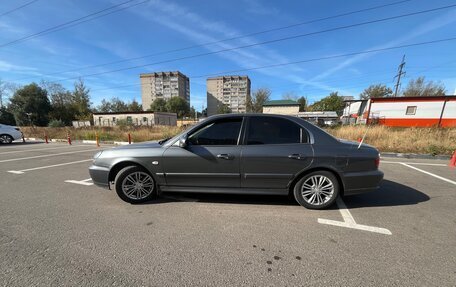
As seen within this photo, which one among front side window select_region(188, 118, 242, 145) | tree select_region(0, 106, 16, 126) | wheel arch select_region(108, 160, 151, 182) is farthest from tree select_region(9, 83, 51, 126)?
front side window select_region(188, 118, 242, 145)

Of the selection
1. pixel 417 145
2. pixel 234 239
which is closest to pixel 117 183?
pixel 234 239

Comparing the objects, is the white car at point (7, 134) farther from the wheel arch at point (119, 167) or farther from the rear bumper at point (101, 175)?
the wheel arch at point (119, 167)

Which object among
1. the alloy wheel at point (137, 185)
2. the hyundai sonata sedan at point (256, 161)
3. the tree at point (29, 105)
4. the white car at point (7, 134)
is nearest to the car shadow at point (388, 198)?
the hyundai sonata sedan at point (256, 161)

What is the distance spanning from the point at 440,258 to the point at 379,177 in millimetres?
1357

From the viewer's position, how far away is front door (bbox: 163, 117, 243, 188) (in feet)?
11.0

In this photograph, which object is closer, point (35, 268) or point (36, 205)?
point (35, 268)

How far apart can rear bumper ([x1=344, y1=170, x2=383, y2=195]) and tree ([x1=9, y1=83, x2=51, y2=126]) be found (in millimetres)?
58851

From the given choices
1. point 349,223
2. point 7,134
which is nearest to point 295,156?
point 349,223

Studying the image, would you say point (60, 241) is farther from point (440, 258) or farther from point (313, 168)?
point (440, 258)

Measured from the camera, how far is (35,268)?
2049 millimetres

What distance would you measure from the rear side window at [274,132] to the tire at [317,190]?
2.13 ft

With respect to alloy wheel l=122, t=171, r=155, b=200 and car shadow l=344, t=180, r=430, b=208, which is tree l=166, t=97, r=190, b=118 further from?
car shadow l=344, t=180, r=430, b=208

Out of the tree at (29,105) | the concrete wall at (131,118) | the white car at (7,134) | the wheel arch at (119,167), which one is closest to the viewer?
the wheel arch at (119,167)

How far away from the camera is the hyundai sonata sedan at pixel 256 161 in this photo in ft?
10.7
